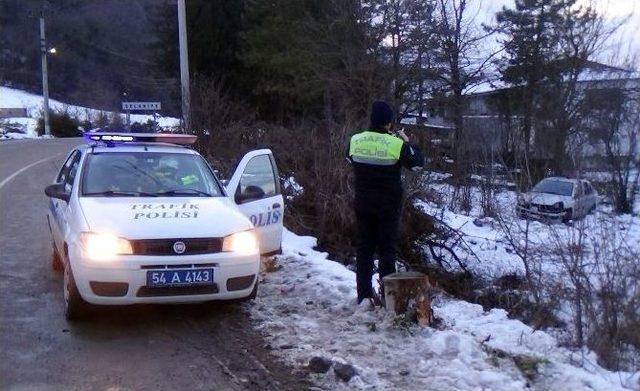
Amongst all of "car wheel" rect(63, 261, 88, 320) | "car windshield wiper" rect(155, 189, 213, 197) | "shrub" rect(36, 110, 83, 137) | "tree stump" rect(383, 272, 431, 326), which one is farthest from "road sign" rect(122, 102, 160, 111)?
"shrub" rect(36, 110, 83, 137)

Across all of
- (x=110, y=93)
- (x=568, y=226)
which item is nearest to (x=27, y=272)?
(x=568, y=226)

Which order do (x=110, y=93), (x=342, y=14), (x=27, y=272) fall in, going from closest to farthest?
(x=27, y=272) → (x=342, y=14) → (x=110, y=93)

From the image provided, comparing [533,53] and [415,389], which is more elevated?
[533,53]

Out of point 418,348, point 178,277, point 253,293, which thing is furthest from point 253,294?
point 418,348

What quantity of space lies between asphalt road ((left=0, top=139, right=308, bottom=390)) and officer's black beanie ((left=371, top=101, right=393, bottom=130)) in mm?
2123

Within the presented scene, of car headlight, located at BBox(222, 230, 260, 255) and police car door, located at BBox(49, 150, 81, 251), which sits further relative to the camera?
police car door, located at BBox(49, 150, 81, 251)

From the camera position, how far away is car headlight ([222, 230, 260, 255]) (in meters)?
6.63

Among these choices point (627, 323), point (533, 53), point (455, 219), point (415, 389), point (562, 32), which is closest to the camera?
point (415, 389)

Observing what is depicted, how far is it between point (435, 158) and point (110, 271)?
10.2 meters

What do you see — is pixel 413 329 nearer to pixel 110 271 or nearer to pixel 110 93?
pixel 110 271

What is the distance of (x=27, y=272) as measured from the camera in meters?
8.67

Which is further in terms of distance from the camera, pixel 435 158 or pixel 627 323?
pixel 435 158

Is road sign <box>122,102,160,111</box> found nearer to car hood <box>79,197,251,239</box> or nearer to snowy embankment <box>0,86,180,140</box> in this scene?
snowy embankment <box>0,86,180,140</box>

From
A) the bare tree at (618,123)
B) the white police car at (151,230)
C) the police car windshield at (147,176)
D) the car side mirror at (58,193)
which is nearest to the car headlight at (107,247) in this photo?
the white police car at (151,230)
